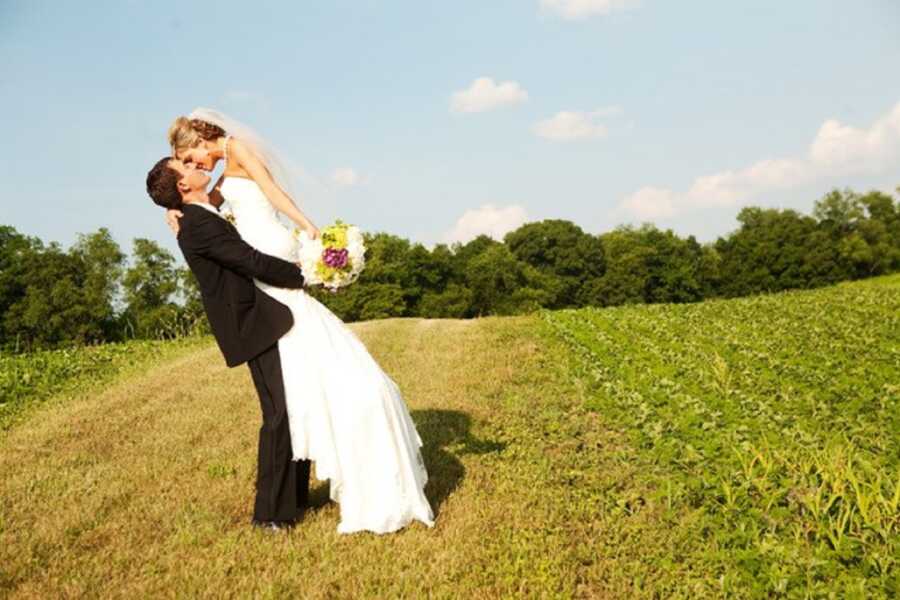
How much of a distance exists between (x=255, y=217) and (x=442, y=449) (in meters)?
3.54

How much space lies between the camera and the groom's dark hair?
5.00m

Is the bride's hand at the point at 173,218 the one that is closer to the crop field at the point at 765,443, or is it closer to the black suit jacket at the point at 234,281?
the black suit jacket at the point at 234,281

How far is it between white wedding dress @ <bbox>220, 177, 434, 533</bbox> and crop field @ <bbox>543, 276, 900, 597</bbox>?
6.68ft

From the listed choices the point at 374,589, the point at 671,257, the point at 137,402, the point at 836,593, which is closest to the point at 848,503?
the point at 836,593

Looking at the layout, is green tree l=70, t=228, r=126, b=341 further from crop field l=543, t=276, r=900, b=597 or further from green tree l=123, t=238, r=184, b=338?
crop field l=543, t=276, r=900, b=597

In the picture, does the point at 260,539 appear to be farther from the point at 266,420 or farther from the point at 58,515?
the point at 58,515

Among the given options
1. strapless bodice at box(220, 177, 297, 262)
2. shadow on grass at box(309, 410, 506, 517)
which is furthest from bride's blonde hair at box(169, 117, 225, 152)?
shadow on grass at box(309, 410, 506, 517)

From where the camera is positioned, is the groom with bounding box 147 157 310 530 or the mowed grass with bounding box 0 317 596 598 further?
the groom with bounding box 147 157 310 530

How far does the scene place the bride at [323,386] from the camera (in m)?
5.14

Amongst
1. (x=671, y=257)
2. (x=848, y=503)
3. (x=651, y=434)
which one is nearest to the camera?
(x=848, y=503)

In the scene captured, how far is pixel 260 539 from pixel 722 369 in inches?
312

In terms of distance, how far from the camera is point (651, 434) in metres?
7.90

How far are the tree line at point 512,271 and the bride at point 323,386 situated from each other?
45290mm

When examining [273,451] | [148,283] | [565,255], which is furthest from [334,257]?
[565,255]
